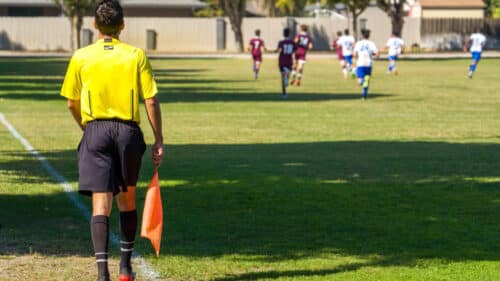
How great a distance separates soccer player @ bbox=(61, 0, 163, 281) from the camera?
8.48 m

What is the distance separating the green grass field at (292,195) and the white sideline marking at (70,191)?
11 cm

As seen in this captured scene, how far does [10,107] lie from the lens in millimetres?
30125

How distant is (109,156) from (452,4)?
107 meters

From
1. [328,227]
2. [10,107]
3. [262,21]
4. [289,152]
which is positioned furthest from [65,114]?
[262,21]

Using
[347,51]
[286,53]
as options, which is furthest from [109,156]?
[347,51]

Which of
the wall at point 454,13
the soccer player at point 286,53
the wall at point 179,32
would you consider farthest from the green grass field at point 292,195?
the wall at point 454,13

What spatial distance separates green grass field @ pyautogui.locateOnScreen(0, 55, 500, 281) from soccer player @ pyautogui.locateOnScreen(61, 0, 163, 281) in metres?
0.84

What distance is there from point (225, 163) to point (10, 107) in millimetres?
13607

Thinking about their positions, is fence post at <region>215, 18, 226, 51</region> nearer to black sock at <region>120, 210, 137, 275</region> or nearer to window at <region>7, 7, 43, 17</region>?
window at <region>7, 7, 43, 17</region>

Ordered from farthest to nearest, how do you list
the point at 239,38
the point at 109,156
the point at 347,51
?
1. the point at 239,38
2. the point at 347,51
3. the point at 109,156

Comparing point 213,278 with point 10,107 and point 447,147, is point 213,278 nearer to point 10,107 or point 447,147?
point 447,147

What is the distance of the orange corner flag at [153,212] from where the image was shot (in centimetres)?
883

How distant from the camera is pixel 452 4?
372 feet

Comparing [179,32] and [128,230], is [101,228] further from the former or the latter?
[179,32]
